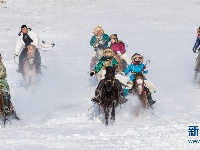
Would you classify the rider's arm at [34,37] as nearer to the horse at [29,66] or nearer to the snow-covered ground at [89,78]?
the horse at [29,66]

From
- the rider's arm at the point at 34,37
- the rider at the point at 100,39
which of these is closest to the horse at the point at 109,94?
the rider at the point at 100,39

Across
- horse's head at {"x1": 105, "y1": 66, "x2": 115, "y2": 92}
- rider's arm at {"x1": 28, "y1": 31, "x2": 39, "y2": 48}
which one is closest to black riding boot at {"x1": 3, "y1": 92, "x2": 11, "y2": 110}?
horse's head at {"x1": 105, "y1": 66, "x2": 115, "y2": 92}

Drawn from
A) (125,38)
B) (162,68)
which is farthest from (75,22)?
(162,68)

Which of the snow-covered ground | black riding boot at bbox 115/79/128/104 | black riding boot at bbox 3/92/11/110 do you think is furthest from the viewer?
black riding boot at bbox 115/79/128/104

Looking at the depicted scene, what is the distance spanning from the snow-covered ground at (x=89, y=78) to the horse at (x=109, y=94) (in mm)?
476

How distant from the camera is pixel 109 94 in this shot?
14.9 metres

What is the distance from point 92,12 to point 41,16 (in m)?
3.69

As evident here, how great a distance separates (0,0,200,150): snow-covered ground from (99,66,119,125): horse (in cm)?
48

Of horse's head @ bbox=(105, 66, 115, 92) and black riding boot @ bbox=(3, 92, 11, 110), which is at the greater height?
horse's head @ bbox=(105, 66, 115, 92)

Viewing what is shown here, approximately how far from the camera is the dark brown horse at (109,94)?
14.6m

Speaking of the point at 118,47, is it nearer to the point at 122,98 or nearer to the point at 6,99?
the point at 122,98

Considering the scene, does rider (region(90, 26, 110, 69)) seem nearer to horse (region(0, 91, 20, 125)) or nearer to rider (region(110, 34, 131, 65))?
rider (region(110, 34, 131, 65))

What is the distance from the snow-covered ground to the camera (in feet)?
44.1

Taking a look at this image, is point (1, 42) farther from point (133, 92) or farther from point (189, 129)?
point (189, 129)
